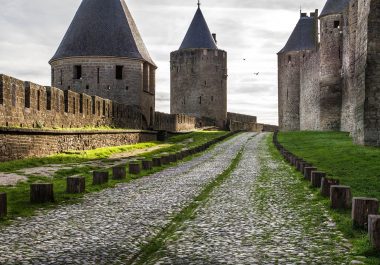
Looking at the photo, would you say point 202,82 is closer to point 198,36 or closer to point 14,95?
point 198,36

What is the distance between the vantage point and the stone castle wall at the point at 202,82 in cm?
6106

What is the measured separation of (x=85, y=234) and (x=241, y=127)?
202 ft

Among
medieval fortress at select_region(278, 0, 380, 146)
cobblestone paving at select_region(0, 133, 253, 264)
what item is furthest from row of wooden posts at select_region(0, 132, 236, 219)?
medieval fortress at select_region(278, 0, 380, 146)

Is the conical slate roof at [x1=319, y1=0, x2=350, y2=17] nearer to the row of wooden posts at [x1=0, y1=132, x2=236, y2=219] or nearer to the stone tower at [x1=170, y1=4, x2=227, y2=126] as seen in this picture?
the stone tower at [x1=170, y1=4, x2=227, y2=126]

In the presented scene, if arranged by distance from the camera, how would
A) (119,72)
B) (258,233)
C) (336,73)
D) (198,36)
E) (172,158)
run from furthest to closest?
(198,36), (336,73), (119,72), (172,158), (258,233)

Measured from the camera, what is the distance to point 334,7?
4031 cm

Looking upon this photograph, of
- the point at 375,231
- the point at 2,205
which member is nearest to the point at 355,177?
the point at 375,231

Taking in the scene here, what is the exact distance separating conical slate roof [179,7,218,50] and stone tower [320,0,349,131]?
2197 cm

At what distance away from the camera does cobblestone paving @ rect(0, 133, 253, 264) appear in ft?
17.0

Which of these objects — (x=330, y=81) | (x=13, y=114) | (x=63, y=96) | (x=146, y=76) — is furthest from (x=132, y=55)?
(x=13, y=114)

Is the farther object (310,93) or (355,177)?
(310,93)

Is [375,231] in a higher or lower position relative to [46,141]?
lower

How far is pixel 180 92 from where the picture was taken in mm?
62938

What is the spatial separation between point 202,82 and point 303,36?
38.2ft
